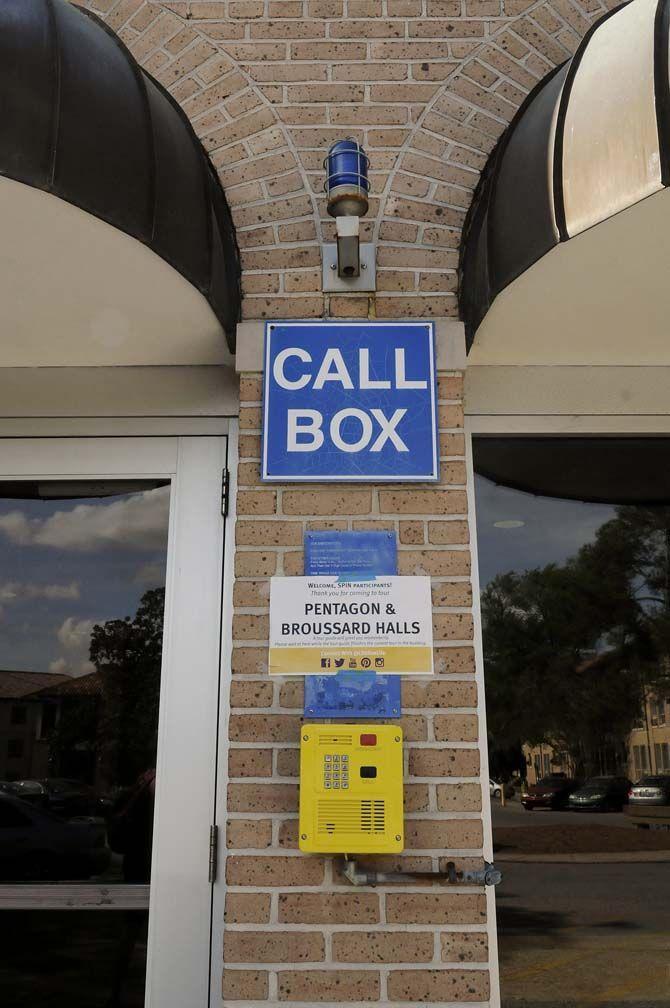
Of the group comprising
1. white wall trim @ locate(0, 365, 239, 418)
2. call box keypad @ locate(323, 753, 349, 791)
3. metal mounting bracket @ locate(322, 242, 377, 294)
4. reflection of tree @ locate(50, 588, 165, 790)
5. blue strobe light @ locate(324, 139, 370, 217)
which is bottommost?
call box keypad @ locate(323, 753, 349, 791)

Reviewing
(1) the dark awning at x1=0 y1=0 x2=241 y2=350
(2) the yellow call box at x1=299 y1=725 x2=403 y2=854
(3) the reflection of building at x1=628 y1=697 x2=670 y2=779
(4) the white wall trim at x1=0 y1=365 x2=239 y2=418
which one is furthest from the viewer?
(4) the white wall trim at x1=0 y1=365 x2=239 y2=418

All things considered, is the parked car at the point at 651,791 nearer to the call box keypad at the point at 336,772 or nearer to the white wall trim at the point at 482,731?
the white wall trim at the point at 482,731

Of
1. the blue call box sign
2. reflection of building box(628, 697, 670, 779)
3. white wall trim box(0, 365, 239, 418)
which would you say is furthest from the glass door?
reflection of building box(628, 697, 670, 779)

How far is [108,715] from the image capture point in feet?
9.16

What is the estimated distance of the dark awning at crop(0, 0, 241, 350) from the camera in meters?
2.07

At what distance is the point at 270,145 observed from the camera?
2971mm

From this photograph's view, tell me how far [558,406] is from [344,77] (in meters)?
1.41

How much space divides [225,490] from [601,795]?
5.37 ft

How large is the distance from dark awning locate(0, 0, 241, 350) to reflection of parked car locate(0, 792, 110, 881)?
1740mm

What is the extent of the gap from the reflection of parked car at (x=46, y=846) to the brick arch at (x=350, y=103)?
5.86ft

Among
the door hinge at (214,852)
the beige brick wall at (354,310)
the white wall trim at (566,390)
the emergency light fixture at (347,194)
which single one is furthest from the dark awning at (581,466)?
the door hinge at (214,852)

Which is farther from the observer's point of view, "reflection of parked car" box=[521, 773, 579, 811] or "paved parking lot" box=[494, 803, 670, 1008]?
"reflection of parked car" box=[521, 773, 579, 811]

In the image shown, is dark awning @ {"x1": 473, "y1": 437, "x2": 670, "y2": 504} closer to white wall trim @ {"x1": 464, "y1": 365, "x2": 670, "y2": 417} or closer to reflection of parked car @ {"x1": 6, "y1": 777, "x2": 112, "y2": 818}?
white wall trim @ {"x1": 464, "y1": 365, "x2": 670, "y2": 417}

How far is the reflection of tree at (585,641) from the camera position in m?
2.85
